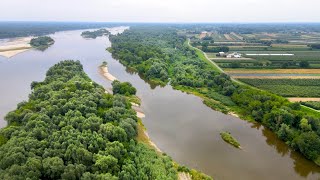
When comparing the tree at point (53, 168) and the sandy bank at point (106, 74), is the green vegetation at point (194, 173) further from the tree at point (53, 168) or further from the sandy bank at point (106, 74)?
the sandy bank at point (106, 74)

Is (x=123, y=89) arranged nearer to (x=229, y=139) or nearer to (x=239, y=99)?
(x=239, y=99)

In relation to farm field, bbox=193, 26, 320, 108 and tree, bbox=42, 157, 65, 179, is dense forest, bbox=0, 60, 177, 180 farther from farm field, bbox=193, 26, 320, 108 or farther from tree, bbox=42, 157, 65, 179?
farm field, bbox=193, 26, 320, 108

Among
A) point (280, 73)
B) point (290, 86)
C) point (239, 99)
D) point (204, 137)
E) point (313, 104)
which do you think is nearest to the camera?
point (204, 137)

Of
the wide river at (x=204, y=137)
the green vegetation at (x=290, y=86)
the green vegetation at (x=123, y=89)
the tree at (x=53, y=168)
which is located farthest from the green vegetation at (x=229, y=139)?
the tree at (x=53, y=168)

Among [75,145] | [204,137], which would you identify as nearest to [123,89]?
[204,137]

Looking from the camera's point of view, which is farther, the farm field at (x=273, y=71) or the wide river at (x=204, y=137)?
the farm field at (x=273, y=71)

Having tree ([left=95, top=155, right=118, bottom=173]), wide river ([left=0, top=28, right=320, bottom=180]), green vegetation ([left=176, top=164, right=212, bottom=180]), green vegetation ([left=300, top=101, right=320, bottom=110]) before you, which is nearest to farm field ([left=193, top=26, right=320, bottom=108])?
green vegetation ([left=300, top=101, right=320, bottom=110])
